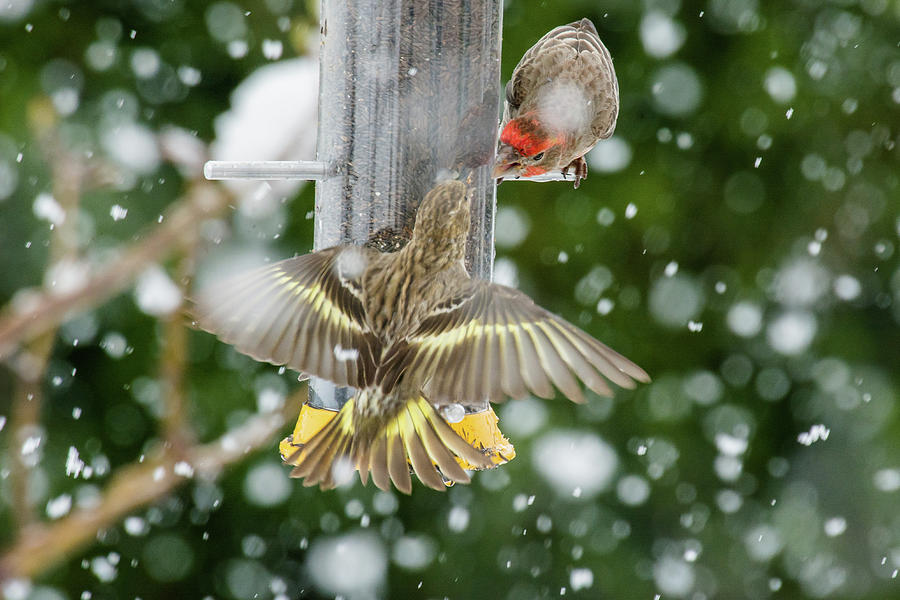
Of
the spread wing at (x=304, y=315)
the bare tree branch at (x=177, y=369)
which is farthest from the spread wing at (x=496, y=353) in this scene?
the bare tree branch at (x=177, y=369)

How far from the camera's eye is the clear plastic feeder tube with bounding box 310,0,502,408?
2.77m

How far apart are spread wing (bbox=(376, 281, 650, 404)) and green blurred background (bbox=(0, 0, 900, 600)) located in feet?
4.67

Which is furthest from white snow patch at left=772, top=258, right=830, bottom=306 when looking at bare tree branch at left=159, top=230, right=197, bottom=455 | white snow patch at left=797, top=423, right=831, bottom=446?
bare tree branch at left=159, top=230, right=197, bottom=455

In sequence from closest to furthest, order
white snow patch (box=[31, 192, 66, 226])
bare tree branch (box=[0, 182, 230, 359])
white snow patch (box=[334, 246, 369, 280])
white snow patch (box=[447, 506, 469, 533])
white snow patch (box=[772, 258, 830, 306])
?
white snow patch (box=[334, 246, 369, 280]), bare tree branch (box=[0, 182, 230, 359]), white snow patch (box=[31, 192, 66, 226]), white snow patch (box=[447, 506, 469, 533]), white snow patch (box=[772, 258, 830, 306])

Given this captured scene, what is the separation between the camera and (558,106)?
10.2ft

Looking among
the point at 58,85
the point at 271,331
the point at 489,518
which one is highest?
the point at 58,85

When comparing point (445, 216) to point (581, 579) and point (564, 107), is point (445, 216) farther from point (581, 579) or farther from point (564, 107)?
point (581, 579)

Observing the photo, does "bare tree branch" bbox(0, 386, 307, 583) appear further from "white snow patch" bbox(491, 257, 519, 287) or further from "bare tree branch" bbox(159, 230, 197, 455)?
"white snow patch" bbox(491, 257, 519, 287)

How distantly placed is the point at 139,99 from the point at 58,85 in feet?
0.93

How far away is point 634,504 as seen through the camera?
4.04m

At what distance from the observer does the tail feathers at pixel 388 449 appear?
8.34ft

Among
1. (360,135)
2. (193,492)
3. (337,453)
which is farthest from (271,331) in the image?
(193,492)

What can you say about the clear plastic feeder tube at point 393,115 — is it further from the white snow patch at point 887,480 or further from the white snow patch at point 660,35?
the white snow patch at point 887,480

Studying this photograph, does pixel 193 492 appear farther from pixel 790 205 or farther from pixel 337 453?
pixel 790 205
